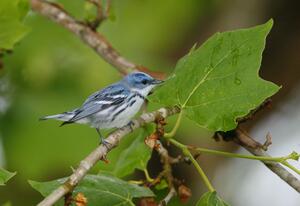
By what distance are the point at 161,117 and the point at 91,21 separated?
1.19 metres

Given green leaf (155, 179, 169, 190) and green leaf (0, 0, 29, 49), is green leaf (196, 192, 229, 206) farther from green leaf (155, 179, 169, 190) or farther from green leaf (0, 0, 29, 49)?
green leaf (0, 0, 29, 49)

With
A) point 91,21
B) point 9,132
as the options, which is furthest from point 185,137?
point 91,21

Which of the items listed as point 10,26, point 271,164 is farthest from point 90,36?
point 271,164

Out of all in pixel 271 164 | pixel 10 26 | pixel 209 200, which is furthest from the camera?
pixel 10 26

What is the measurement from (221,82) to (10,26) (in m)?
0.96

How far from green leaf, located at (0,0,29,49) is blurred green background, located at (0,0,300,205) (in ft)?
4.07

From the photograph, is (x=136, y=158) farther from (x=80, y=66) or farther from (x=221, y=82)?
(x=80, y=66)

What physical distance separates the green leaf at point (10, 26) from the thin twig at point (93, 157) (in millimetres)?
706

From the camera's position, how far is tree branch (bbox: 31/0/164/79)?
334cm

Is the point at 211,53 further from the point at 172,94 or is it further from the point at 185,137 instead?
the point at 185,137

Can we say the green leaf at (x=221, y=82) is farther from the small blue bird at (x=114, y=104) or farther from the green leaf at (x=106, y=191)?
the small blue bird at (x=114, y=104)

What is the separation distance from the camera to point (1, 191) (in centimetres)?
492

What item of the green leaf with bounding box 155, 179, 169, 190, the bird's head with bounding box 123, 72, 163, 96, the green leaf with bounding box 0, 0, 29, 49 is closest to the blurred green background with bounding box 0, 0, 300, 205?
the bird's head with bounding box 123, 72, 163, 96

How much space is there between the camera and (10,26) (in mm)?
2971
